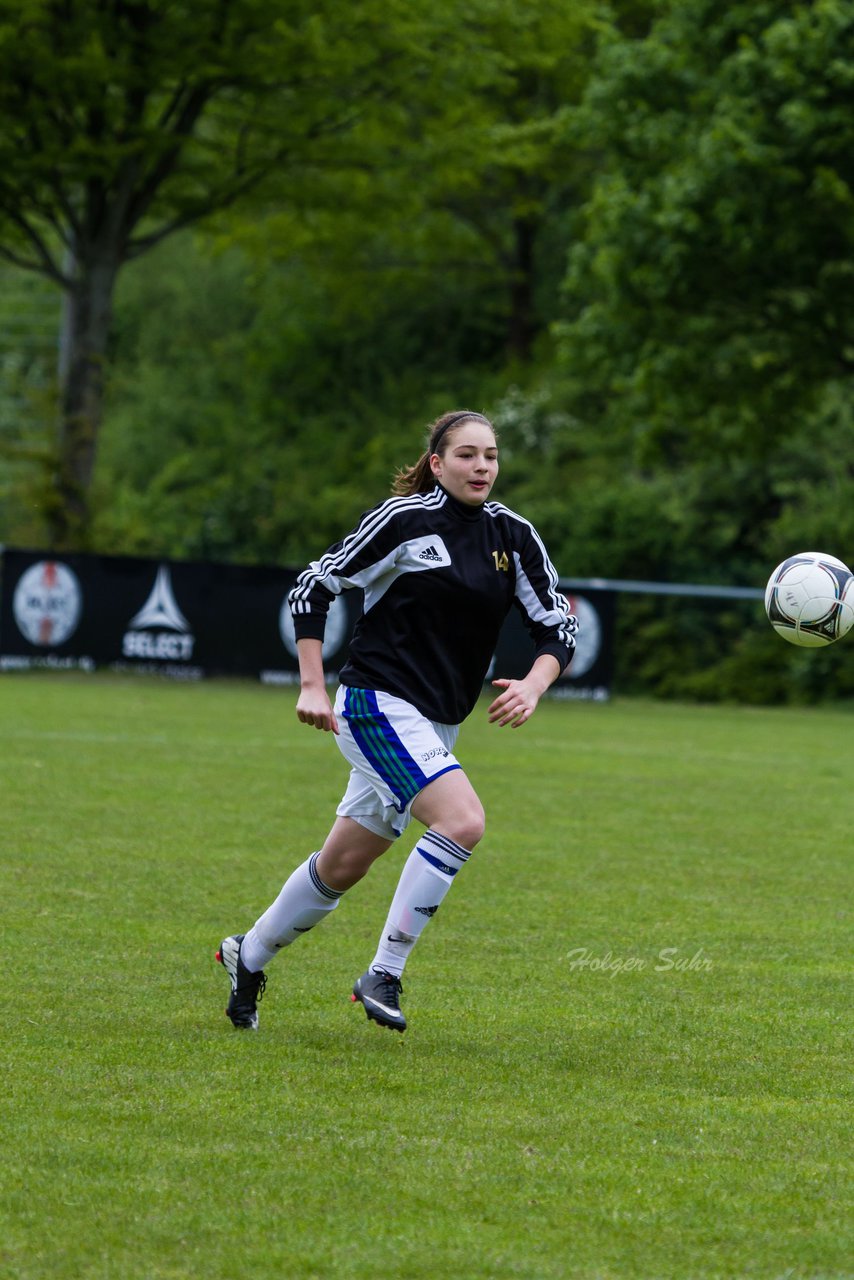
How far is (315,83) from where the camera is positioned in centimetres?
3000

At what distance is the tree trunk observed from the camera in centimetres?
2919

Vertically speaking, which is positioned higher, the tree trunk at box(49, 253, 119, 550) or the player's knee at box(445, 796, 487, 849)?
the tree trunk at box(49, 253, 119, 550)

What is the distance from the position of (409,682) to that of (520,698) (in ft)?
1.28

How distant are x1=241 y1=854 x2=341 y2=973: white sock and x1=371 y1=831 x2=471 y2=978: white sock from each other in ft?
0.85

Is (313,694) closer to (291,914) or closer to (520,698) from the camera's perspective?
(520,698)

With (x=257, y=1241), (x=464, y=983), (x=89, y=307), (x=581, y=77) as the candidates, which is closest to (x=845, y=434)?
(x=581, y=77)

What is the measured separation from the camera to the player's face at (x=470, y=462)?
5844 mm

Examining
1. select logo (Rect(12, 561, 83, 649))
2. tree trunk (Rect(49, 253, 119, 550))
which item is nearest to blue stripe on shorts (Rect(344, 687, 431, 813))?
select logo (Rect(12, 561, 83, 649))

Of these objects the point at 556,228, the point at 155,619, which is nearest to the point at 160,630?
the point at 155,619

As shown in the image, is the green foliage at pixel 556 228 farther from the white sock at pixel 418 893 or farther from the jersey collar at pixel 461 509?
the white sock at pixel 418 893

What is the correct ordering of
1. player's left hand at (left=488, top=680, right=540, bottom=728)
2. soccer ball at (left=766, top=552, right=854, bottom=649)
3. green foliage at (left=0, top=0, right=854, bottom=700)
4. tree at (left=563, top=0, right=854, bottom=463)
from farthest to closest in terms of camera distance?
green foliage at (left=0, top=0, right=854, bottom=700) < tree at (left=563, top=0, right=854, bottom=463) < soccer ball at (left=766, top=552, right=854, bottom=649) < player's left hand at (left=488, top=680, right=540, bottom=728)

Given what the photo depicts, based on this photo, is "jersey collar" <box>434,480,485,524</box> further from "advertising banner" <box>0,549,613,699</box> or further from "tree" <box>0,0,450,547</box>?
"tree" <box>0,0,450,547</box>

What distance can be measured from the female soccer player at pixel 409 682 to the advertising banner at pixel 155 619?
17604mm

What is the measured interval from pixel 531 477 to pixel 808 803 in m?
23.4
